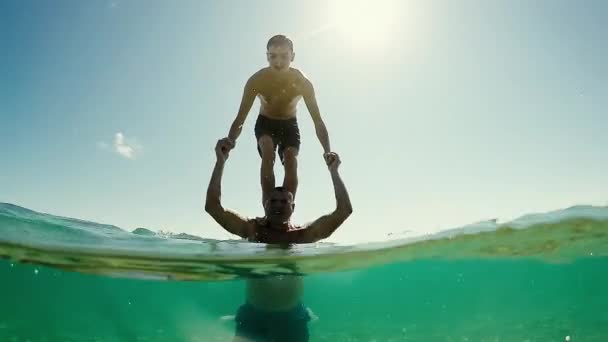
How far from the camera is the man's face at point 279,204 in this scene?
6.30m

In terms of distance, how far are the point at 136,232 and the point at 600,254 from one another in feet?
55.7

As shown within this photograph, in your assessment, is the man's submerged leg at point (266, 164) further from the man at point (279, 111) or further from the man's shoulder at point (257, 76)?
the man's shoulder at point (257, 76)

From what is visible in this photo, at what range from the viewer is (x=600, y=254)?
565 inches

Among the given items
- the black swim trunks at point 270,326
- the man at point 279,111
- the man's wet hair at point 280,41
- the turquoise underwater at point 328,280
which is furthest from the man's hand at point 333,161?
the black swim trunks at point 270,326

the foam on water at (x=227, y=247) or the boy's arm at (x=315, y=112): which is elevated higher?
the boy's arm at (x=315, y=112)

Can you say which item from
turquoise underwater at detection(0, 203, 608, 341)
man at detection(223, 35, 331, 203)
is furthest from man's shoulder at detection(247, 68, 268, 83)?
turquoise underwater at detection(0, 203, 608, 341)

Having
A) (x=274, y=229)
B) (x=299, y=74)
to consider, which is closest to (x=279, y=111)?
(x=299, y=74)

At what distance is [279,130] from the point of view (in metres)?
7.86

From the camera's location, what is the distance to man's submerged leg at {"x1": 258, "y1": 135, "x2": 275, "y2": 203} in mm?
7633

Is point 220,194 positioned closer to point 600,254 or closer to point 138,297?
point 138,297

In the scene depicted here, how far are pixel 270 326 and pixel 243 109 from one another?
12.9 ft

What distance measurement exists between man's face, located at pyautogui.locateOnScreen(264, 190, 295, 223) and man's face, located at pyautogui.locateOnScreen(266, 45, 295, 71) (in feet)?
7.95

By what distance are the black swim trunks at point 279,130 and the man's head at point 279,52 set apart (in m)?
1.20

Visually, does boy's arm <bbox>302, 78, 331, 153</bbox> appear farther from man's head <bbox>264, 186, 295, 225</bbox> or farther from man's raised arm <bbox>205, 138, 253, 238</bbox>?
man's raised arm <bbox>205, 138, 253, 238</bbox>
